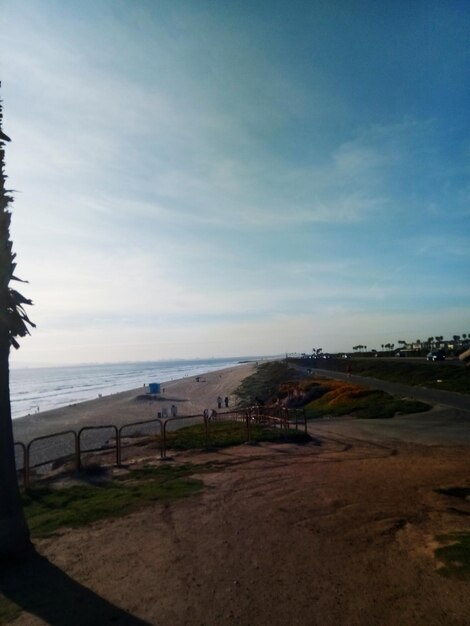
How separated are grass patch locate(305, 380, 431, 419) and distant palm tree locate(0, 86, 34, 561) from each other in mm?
20564

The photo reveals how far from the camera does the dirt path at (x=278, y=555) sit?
5.06 meters

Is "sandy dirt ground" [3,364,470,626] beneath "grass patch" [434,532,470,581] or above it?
beneath

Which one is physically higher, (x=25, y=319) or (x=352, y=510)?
(x=25, y=319)

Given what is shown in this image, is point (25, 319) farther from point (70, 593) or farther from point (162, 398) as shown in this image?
point (162, 398)

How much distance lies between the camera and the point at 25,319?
780 centimetres

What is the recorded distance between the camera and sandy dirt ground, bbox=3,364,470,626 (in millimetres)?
5062

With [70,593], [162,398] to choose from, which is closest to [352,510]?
[70,593]

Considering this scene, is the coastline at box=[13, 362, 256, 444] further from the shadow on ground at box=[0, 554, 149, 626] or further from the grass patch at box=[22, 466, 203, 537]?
the shadow on ground at box=[0, 554, 149, 626]

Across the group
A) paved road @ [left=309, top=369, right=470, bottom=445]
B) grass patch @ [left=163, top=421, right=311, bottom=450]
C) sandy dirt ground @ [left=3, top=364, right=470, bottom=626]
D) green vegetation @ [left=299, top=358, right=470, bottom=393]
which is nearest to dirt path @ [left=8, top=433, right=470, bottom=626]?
sandy dirt ground @ [left=3, top=364, right=470, bottom=626]

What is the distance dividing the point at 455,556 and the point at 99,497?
6.63 m

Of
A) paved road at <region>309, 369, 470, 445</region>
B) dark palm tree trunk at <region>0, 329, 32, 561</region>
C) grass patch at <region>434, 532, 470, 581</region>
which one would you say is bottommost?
paved road at <region>309, 369, 470, 445</region>

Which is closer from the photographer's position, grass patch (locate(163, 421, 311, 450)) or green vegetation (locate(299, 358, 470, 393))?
grass patch (locate(163, 421, 311, 450))

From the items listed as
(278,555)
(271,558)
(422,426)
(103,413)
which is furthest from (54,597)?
(103,413)

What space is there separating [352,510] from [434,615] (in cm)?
360
